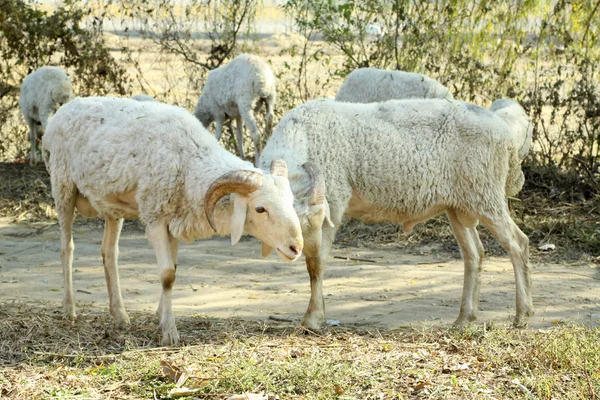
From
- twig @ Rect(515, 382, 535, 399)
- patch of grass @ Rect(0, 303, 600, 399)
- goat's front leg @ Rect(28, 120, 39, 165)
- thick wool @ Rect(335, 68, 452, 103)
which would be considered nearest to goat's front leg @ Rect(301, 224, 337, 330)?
patch of grass @ Rect(0, 303, 600, 399)

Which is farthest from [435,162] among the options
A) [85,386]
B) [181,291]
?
[85,386]

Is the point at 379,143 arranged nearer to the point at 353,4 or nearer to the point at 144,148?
the point at 144,148

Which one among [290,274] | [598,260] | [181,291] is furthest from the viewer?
[598,260]

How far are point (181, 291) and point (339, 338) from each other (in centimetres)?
200

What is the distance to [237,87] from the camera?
37.2 ft

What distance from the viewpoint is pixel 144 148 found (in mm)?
5383

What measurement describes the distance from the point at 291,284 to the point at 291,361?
2.54 metres

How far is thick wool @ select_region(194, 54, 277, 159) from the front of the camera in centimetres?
1122

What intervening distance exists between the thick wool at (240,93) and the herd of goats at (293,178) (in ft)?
16.2

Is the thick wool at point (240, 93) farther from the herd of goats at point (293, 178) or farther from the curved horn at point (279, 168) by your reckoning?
the curved horn at point (279, 168)

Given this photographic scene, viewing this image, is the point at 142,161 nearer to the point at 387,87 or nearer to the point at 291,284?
the point at 291,284

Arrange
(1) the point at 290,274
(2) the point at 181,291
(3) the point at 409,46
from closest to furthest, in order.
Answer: (2) the point at 181,291, (1) the point at 290,274, (3) the point at 409,46

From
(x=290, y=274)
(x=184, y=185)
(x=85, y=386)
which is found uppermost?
(x=184, y=185)

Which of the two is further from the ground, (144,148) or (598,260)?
(144,148)
